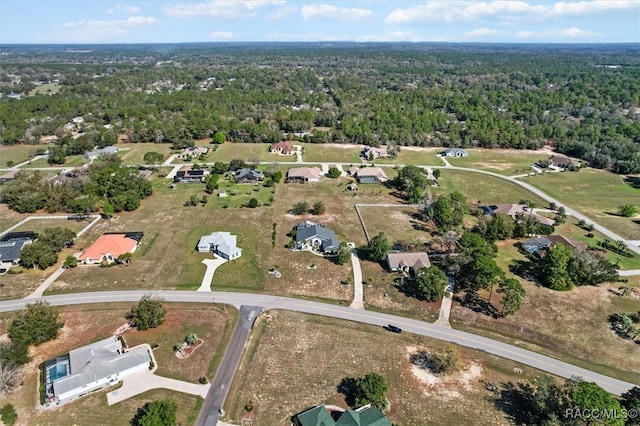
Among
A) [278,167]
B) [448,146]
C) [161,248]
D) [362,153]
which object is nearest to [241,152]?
[278,167]

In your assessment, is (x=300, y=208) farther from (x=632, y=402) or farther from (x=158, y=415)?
(x=632, y=402)

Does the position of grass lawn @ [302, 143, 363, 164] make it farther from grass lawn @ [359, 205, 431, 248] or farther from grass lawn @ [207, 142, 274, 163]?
grass lawn @ [359, 205, 431, 248]

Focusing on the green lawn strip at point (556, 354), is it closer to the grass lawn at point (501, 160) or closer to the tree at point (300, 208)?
the tree at point (300, 208)

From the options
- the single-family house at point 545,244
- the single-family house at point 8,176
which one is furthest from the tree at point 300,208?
the single-family house at point 8,176

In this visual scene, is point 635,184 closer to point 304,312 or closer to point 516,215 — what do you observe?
point 516,215

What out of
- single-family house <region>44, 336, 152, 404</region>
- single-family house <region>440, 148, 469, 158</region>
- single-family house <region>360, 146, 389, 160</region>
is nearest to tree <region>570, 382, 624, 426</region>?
single-family house <region>44, 336, 152, 404</region>
